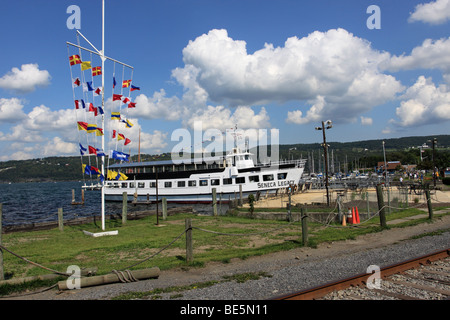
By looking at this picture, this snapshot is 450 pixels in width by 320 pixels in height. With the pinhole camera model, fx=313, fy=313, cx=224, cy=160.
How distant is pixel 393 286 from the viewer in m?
5.88

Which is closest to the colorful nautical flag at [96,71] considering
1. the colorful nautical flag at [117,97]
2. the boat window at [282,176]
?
the colorful nautical flag at [117,97]

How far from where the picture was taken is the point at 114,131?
1673 centimetres

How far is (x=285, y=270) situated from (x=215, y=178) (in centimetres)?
3333

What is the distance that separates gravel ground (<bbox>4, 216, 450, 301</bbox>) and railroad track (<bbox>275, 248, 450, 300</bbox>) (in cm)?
58

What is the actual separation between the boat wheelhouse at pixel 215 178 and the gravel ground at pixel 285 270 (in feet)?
86.0

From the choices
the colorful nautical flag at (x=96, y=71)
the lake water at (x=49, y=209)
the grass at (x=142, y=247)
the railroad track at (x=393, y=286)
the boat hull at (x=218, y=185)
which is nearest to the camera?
the railroad track at (x=393, y=286)

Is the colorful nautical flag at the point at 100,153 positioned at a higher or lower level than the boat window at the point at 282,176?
higher

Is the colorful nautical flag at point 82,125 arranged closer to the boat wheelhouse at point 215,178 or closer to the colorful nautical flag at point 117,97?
the colorful nautical flag at point 117,97

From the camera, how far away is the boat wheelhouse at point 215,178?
39.2 m

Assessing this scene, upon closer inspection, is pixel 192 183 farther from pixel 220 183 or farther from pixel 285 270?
pixel 285 270

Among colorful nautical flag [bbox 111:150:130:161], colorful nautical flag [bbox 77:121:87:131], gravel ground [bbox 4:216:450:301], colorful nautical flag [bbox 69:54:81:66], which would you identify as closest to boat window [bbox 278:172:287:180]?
colorful nautical flag [bbox 111:150:130:161]
